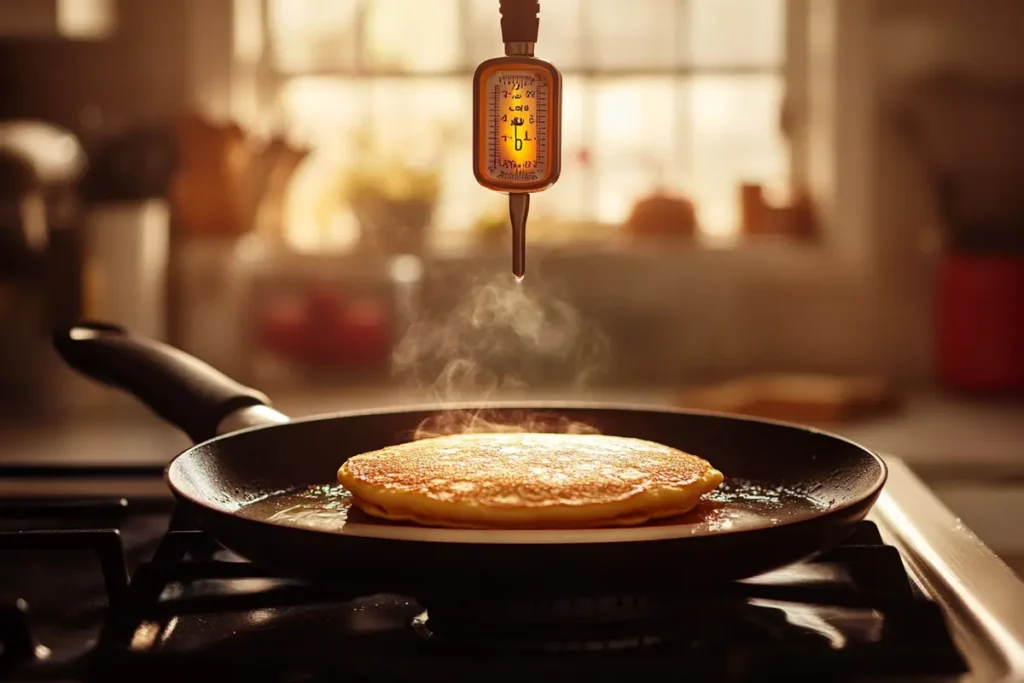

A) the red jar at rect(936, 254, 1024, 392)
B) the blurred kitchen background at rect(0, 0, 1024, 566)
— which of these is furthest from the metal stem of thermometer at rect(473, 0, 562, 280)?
the red jar at rect(936, 254, 1024, 392)

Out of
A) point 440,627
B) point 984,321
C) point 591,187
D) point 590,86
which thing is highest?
point 590,86

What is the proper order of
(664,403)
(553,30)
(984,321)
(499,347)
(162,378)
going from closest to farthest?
(162,378) < (664,403) < (984,321) < (499,347) < (553,30)

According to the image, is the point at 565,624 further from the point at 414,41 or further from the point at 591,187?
the point at 414,41

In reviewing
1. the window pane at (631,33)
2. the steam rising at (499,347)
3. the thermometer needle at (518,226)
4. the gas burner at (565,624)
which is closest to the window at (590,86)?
the window pane at (631,33)

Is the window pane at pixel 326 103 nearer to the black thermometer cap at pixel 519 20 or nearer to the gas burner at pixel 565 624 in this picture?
the black thermometer cap at pixel 519 20

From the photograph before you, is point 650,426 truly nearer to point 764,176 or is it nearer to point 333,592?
point 333,592

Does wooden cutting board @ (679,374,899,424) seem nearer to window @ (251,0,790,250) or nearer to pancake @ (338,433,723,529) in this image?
window @ (251,0,790,250)

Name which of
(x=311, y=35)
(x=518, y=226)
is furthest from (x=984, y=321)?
(x=518, y=226)
